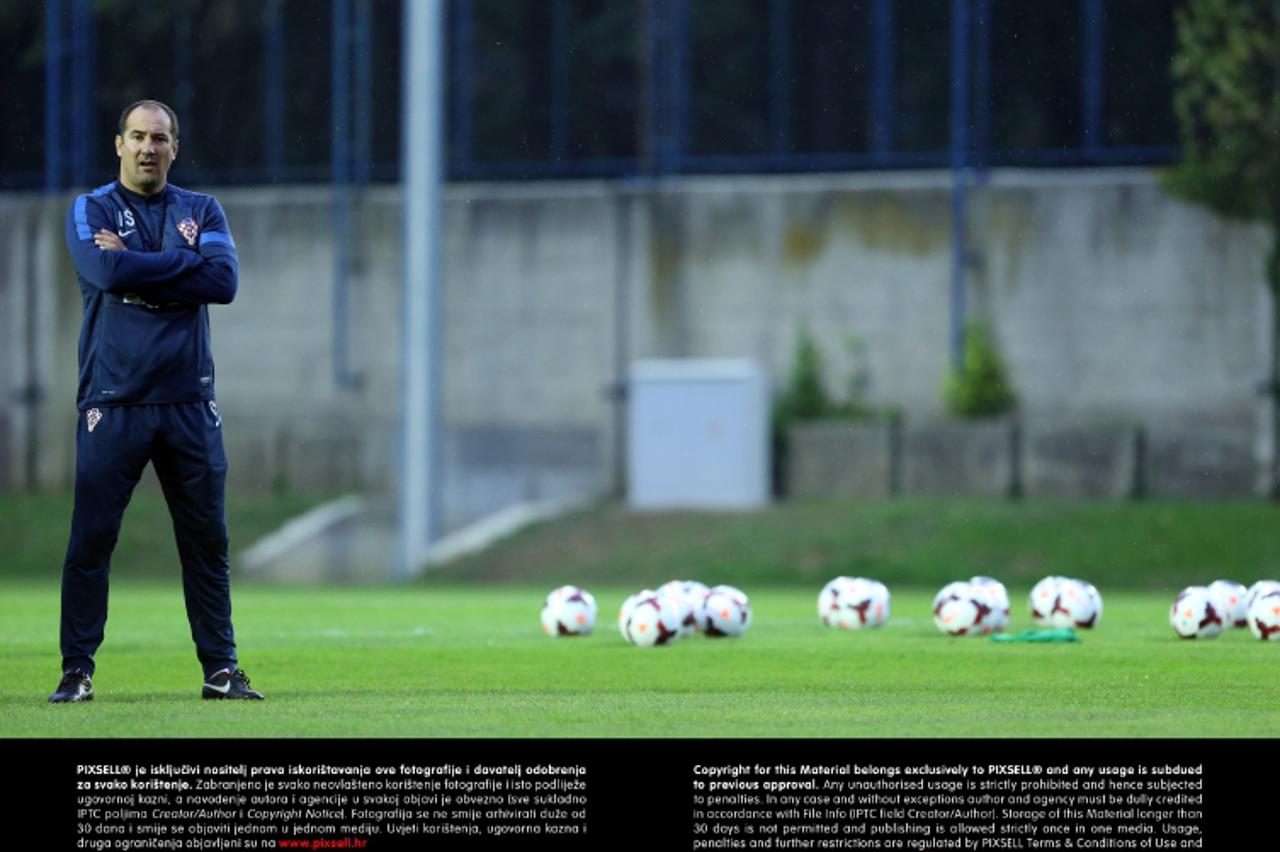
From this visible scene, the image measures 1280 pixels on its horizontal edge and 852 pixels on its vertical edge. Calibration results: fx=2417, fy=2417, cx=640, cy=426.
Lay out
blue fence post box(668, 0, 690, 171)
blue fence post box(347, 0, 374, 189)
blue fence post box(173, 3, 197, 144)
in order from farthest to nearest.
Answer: blue fence post box(173, 3, 197, 144) → blue fence post box(347, 0, 374, 189) → blue fence post box(668, 0, 690, 171)

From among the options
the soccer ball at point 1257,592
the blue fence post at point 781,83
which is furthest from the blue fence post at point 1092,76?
the soccer ball at point 1257,592

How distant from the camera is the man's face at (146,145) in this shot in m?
10.6

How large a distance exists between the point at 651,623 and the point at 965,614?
7.04 feet

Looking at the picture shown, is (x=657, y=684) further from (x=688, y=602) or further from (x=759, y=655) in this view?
(x=688, y=602)

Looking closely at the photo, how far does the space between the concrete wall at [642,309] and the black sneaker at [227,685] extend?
76.6 feet

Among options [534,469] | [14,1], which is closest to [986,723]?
[534,469]

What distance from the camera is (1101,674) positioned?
12.8m

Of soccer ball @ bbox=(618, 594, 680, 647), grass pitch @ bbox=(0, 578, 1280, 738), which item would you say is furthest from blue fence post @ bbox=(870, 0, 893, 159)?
soccer ball @ bbox=(618, 594, 680, 647)

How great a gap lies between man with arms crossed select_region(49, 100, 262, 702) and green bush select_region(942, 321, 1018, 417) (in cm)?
2305

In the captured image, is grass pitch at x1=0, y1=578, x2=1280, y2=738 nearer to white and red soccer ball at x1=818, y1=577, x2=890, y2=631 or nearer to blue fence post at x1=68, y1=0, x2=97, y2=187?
white and red soccer ball at x1=818, y1=577, x2=890, y2=631

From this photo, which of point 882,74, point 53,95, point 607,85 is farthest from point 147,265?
point 53,95

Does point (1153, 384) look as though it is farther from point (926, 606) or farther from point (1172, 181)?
point (926, 606)

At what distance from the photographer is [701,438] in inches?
1305

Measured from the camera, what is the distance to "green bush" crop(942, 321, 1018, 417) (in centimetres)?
3319
